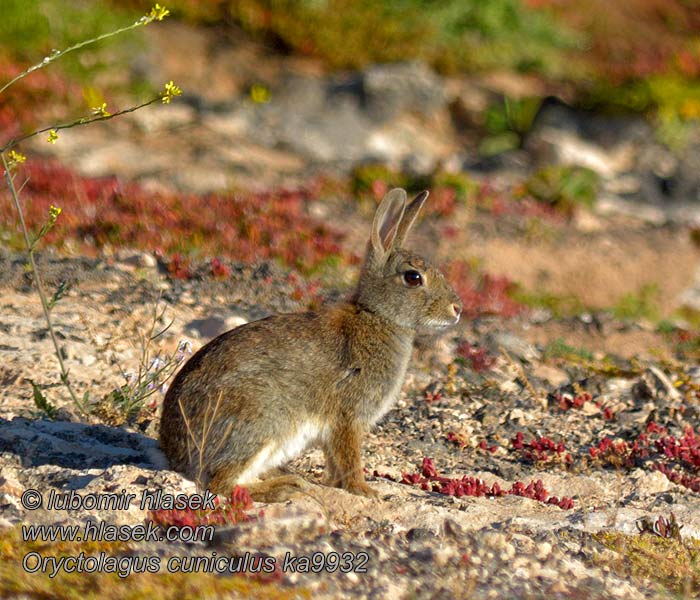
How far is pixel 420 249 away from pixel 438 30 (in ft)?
25.6

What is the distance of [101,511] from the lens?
5.06 m

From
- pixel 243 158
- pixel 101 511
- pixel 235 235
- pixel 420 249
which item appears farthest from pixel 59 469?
pixel 243 158

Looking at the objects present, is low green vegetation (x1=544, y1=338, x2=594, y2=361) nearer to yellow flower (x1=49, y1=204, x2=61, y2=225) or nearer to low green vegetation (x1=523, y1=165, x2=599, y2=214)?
yellow flower (x1=49, y1=204, x2=61, y2=225)

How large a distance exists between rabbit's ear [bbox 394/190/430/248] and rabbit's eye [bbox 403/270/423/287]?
0.25 m

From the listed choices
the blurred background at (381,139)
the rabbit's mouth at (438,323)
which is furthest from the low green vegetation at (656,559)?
the blurred background at (381,139)

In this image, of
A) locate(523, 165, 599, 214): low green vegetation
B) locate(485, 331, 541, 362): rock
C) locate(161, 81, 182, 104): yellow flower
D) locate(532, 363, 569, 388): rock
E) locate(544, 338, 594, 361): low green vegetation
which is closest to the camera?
locate(161, 81, 182, 104): yellow flower

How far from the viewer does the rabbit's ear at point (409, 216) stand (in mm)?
6648

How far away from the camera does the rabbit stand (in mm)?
5508

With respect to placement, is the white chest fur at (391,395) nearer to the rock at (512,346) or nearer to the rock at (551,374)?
the rock at (551,374)

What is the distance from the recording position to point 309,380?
19.3ft

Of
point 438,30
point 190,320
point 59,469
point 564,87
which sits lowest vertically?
point 564,87

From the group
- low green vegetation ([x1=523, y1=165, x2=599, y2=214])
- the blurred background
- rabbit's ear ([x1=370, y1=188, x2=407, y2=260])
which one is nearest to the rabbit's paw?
rabbit's ear ([x1=370, y1=188, x2=407, y2=260])

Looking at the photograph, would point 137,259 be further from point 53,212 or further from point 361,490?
point 361,490

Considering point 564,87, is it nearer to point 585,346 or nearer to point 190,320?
point 585,346
